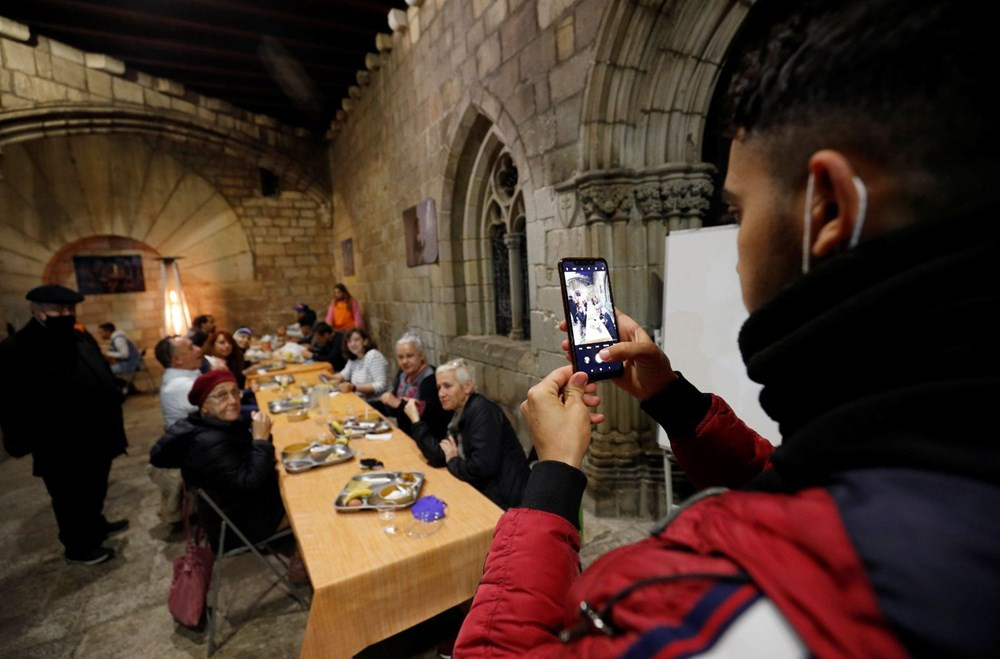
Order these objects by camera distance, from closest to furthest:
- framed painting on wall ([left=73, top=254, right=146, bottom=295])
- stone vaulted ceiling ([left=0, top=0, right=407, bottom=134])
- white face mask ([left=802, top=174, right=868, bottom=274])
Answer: white face mask ([left=802, top=174, right=868, bottom=274]), stone vaulted ceiling ([left=0, top=0, right=407, bottom=134]), framed painting on wall ([left=73, top=254, right=146, bottom=295])

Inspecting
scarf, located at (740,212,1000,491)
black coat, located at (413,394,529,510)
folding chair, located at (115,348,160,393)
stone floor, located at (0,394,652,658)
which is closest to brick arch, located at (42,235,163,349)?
folding chair, located at (115,348,160,393)

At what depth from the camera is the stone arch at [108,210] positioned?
7.02 metres

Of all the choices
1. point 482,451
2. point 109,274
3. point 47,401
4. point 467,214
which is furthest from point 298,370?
point 109,274

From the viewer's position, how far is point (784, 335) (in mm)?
474

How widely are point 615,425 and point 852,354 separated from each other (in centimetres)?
258

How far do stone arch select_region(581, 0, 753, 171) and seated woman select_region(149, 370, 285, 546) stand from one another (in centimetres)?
250

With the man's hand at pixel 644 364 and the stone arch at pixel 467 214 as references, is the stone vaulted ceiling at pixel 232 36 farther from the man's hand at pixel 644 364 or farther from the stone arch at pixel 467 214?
the man's hand at pixel 644 364

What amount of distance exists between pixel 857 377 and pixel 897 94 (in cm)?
26

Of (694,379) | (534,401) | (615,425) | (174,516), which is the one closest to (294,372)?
(174,516)

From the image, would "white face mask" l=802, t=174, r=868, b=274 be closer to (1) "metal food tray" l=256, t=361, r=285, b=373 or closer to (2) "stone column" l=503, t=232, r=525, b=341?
(2) "stone column" l=503, t=232, r=525, b=341

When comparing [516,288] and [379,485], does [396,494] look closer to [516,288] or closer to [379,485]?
[379,485]

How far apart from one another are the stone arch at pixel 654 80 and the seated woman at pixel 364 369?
295 cm

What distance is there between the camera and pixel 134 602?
8.30 feet

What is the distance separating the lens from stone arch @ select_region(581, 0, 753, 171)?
243 cm
